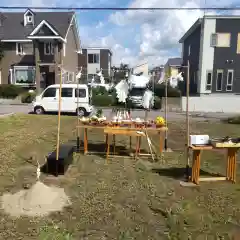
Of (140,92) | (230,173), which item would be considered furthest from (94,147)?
(140,92)

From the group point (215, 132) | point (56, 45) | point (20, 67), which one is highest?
point (56, 45)

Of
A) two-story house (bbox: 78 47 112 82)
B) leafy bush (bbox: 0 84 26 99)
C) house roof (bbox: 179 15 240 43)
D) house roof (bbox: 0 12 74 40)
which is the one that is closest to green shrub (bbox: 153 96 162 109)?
house roof (bbox: 179 15 240 43)

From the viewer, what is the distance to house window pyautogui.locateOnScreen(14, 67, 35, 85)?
31.2 metres

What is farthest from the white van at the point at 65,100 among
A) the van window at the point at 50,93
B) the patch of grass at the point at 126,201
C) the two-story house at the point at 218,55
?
the two-story house at the point at 218,55

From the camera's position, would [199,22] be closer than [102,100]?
No

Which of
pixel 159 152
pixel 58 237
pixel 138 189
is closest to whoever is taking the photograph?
pixel 58 237

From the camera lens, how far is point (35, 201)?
4.85m

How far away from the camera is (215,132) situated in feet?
42.7

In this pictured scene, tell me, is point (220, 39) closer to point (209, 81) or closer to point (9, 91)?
point (209, 81)

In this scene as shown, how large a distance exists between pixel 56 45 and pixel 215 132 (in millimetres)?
21524

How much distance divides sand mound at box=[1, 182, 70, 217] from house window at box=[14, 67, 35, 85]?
90.7 feet

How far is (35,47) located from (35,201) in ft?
90.0

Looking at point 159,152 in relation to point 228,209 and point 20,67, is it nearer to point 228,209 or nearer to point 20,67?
point 228,209

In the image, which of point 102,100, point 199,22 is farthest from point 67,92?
point 199,22
